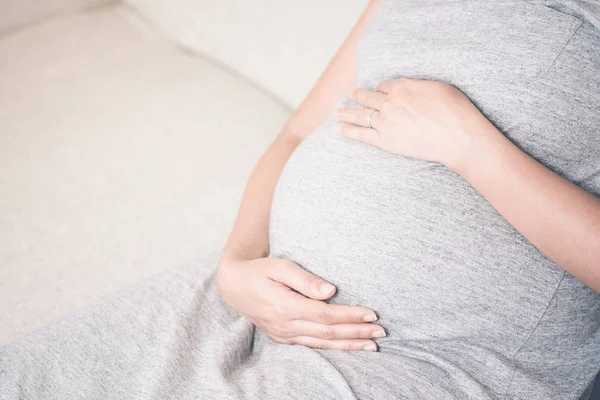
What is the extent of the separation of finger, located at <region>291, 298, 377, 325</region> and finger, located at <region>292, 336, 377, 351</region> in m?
0.03

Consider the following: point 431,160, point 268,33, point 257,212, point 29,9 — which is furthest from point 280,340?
point 29,9

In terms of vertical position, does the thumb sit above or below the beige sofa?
above

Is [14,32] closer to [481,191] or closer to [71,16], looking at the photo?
[71,16]

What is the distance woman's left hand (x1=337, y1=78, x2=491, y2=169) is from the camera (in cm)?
79

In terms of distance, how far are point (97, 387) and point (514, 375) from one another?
553 millimetres

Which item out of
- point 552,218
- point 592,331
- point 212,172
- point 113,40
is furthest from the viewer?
point 113,40

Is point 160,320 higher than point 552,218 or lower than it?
lower

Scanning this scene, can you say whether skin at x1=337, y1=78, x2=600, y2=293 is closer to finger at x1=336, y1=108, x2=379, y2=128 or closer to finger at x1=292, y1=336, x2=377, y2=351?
finger at x1=336, y1=108, x2=379, y2=128

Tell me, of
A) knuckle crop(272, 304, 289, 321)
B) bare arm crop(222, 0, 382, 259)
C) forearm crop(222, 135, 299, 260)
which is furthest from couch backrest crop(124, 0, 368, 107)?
knuckle crop(272, 304, 289, 321)

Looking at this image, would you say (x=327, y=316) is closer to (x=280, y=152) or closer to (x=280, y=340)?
(x=280, y=340)

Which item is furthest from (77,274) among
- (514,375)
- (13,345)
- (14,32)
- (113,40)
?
(14,32)

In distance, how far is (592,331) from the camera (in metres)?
0.84

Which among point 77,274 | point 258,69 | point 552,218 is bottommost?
point 77,274

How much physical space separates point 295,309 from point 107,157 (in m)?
0.77
